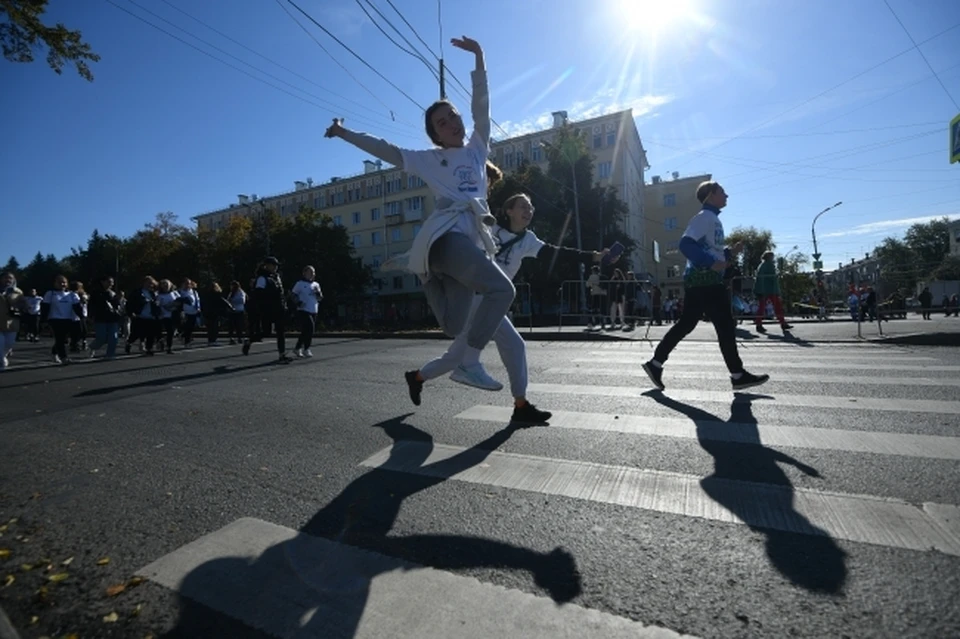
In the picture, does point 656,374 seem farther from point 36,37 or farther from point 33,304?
point 33,304

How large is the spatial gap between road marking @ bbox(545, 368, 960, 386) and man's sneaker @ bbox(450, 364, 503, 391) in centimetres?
228

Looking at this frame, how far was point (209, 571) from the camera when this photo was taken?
1.76 meters

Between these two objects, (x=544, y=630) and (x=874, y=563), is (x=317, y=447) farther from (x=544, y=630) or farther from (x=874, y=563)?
(x=874, y=563)

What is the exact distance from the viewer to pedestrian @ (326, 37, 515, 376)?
3354mm

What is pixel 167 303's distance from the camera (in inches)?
512

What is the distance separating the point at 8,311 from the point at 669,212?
2812 inches

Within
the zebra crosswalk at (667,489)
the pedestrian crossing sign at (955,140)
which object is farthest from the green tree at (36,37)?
the pedestrian crossing sign at (955,140)

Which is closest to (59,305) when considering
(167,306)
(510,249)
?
(167,306)

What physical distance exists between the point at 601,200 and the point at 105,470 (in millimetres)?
39416

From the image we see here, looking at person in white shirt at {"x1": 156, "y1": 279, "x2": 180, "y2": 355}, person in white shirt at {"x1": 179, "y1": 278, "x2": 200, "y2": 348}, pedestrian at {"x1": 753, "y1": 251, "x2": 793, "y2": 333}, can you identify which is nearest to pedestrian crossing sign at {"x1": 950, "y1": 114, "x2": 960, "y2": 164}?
pedestrian at {"x1": 753, "y1": 251, "x2": 793, "y2": 333}

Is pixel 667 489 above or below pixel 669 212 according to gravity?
below

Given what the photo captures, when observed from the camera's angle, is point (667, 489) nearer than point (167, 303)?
Yes

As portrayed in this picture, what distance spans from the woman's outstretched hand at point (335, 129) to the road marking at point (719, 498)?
6.96ft

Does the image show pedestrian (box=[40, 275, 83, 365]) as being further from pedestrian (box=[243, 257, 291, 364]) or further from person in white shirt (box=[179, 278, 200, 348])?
pedestrian (box=[243, 257, 291, 364])
